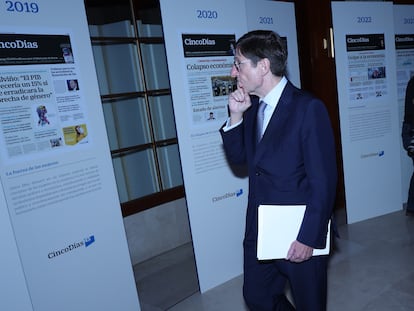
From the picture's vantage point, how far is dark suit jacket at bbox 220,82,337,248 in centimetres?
149

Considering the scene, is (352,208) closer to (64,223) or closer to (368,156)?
(368,156)

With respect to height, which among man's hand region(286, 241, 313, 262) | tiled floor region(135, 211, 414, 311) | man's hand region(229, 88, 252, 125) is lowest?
tiled floor region(135, 211, 414, 311)

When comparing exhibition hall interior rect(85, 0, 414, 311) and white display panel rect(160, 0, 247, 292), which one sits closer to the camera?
white display panel rect(160, 0, 247, 292)

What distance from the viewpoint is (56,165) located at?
1975mm

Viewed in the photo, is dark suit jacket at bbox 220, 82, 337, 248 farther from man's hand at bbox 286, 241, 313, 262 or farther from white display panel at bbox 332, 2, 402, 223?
white display panel at bbox 332, 2, 402, 223

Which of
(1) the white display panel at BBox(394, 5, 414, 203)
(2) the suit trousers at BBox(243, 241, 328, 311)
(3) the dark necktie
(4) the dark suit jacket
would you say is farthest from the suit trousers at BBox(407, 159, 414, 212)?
(3) the dark necktie

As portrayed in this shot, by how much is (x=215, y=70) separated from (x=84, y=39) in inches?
39.3

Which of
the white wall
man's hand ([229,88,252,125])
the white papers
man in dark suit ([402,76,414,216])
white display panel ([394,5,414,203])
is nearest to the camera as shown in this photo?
the white papers

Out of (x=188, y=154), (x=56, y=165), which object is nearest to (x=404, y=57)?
(x=188, y=154)

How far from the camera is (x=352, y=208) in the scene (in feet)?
12.3

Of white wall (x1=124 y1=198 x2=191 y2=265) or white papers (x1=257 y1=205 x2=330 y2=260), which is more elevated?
white papers (x1=257 y1=205 x2=330 y2=260)

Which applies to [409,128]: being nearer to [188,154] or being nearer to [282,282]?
[188,154]

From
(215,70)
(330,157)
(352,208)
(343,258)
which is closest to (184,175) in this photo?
(215,70)

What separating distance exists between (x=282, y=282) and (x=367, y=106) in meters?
2.44
